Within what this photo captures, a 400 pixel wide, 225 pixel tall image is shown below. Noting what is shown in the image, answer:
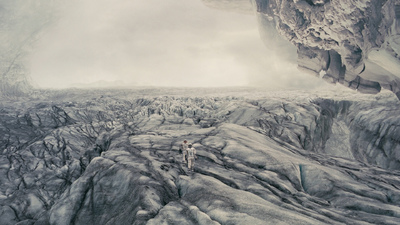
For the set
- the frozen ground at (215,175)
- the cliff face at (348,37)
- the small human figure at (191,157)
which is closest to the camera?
the frozen ground at (215,175)

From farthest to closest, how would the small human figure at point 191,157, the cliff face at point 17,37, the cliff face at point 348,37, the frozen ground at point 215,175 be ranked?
1. the cliff face at point 17,37
2. the cliff face at point 348,37
3. the small human figure at point 191,157
4. the frozen ground at point 215,175

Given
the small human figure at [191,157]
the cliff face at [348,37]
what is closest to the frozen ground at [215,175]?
the small human figure at [191,157]

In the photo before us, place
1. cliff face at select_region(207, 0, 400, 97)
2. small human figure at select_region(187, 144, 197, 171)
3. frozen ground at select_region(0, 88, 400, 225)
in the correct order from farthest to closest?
cliff face at select_region(207, 0, 400, 97) → small human figure at select_region(187, 144, 197, 171) → frozen ground at select_region(0, 88, 400, 225)

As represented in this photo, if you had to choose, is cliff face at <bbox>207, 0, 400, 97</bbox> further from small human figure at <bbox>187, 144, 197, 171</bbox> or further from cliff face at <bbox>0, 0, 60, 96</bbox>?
cliff face at <bbox>0, 0, 60, 96</bbox>

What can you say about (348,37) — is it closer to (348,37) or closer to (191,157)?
(348,37)

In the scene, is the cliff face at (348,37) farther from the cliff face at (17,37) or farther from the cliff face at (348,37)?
the cliff face at (17,37)

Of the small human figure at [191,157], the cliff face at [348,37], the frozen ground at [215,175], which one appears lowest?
the frozen ground at [215,175]

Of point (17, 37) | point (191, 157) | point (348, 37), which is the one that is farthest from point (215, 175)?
point (17, 37)

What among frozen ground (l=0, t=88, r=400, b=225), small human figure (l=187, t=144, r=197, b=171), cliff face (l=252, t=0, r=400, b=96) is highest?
cliff face (l=252, t=0, r=400, b=96)

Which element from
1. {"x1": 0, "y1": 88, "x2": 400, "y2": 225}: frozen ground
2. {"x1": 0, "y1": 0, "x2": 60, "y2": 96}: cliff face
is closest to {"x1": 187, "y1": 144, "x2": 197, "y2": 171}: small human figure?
{"x1": 0, "y1": 88, "x2": 400, "y2": 225}: frozen ground
